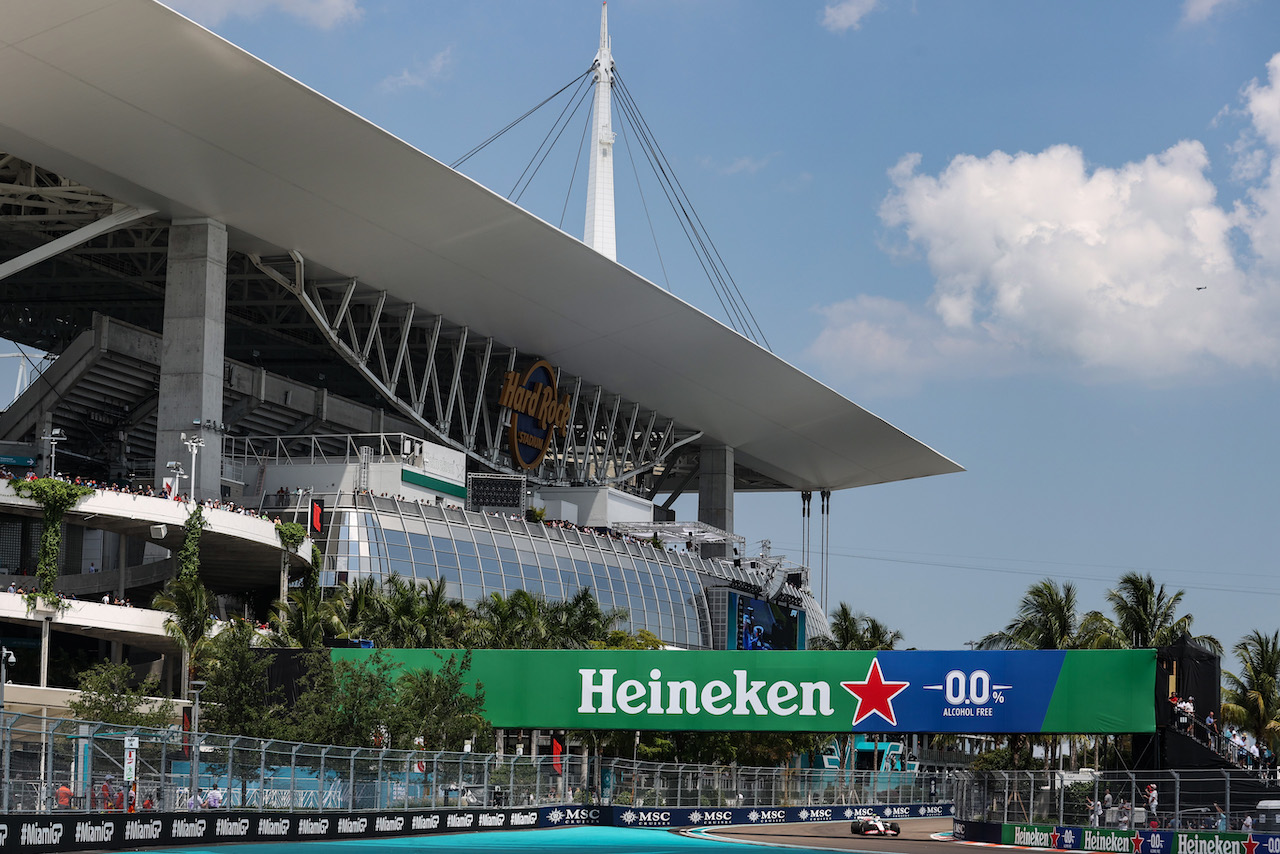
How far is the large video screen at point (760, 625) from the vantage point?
105562 mm

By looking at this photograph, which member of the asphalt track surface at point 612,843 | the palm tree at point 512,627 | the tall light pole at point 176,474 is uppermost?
the tall light pole at point 176,474

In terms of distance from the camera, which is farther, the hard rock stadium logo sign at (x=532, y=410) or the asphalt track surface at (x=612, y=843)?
the hard rock stadium logo sign at (x=532, y=410)

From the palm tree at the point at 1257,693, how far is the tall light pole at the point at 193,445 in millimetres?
53412

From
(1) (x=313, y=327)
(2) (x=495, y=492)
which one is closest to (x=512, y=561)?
(2) (x=495, y=492)

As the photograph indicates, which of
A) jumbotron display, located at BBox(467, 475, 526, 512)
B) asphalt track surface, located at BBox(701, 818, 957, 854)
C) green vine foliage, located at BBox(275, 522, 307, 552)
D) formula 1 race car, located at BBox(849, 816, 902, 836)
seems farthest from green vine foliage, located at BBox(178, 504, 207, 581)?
formula 1 race car, located at BBox(849, 816, 902, 836)

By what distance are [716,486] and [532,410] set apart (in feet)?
86.7

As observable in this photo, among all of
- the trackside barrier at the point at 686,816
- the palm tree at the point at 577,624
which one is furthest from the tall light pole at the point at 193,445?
the trackside barrier at the point at 686,816

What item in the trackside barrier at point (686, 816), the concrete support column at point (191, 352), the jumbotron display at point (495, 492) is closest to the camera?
the trackside barrier at point (686, 816)

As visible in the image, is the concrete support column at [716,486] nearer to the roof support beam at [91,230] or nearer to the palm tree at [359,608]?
the palm tree at [359,608]

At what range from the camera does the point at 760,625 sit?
4230 inches

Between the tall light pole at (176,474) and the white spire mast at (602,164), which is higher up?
the white spire mast at (602,164)

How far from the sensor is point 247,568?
80438mm

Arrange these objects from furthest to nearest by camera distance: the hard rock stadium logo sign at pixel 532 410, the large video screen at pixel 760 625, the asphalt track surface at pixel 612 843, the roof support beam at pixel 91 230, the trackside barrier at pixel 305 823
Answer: the large video screen at pixel 760 625, the hard rock stadium logo sign at pixel 532 410, the roof support beam at pixel 91 230, the asphalt track surface at pixel 612 843, the trackside barrier at pixel 305 823

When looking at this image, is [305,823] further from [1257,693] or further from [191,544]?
[1257,693]
